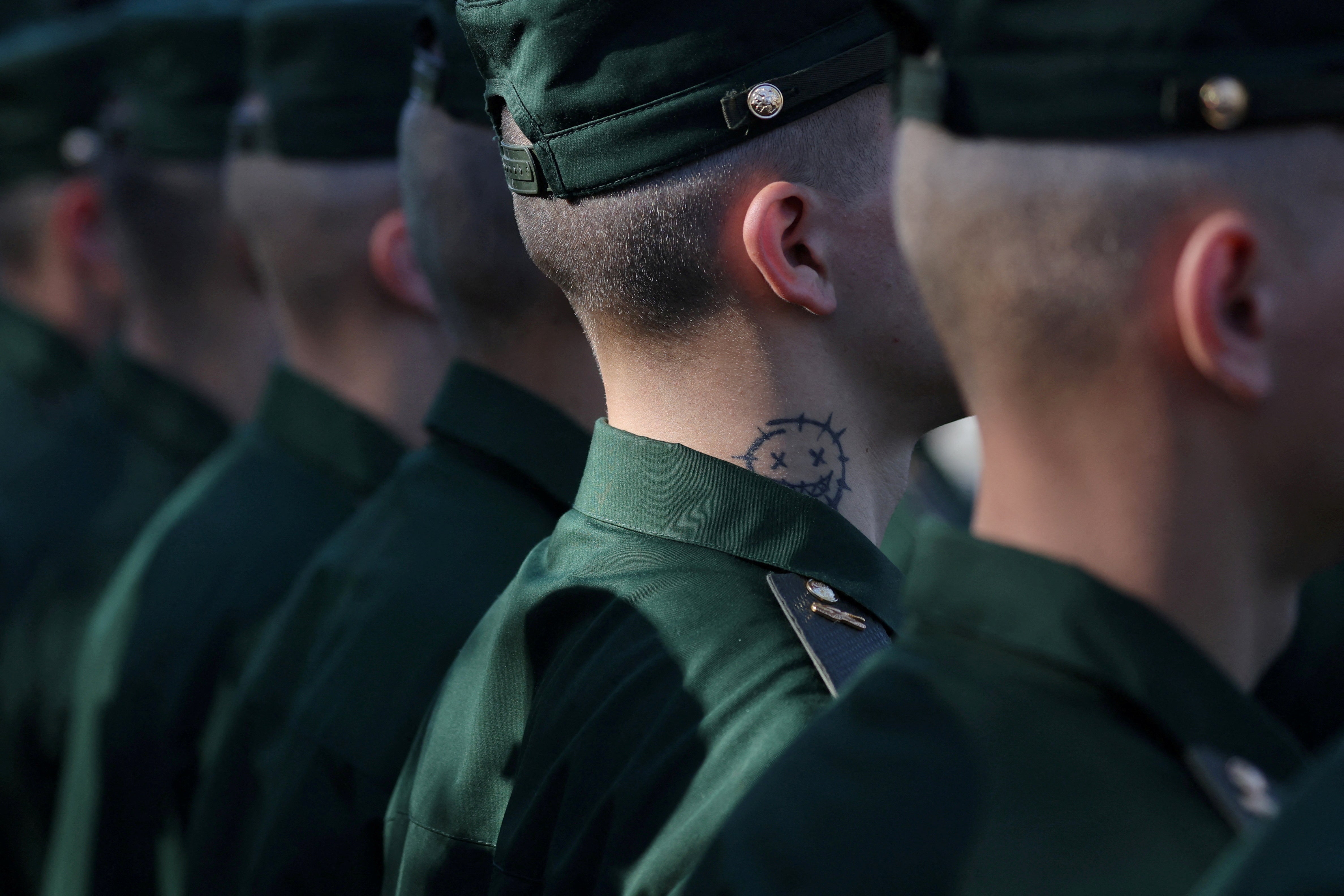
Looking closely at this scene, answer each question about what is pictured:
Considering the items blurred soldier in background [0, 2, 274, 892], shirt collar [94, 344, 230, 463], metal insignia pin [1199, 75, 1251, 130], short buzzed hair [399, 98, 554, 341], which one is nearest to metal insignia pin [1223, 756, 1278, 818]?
metal insignia pin [1199, 75, 1251, 130]

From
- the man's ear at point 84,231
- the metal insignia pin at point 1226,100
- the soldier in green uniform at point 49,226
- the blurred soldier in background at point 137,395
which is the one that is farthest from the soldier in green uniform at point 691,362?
the man's ear at point 84,231

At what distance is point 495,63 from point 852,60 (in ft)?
1.83

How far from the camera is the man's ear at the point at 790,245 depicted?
7.67 ft

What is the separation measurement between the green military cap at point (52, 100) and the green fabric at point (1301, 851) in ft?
20.3

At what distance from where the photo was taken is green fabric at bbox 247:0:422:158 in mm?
4172

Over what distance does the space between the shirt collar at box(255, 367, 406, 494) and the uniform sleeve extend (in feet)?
8.86

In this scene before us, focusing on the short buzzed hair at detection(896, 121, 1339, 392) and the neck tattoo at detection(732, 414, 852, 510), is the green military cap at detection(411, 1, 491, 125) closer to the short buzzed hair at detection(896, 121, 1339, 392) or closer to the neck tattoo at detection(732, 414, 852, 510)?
the neck tattoo at detection(732, 414, 852, 510)

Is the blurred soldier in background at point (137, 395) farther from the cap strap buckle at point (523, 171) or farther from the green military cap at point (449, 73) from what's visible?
the cap strap buckle at point (523, 171)

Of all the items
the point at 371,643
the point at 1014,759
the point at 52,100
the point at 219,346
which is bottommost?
the point at 219,346

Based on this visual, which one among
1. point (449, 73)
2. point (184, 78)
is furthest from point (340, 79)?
point (184, 78)

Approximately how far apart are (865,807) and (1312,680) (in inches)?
27.1

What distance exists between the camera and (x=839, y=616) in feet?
7.18

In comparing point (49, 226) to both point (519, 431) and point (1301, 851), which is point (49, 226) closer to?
point (519, 431)

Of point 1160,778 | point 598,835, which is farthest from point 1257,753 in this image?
point 598,835
